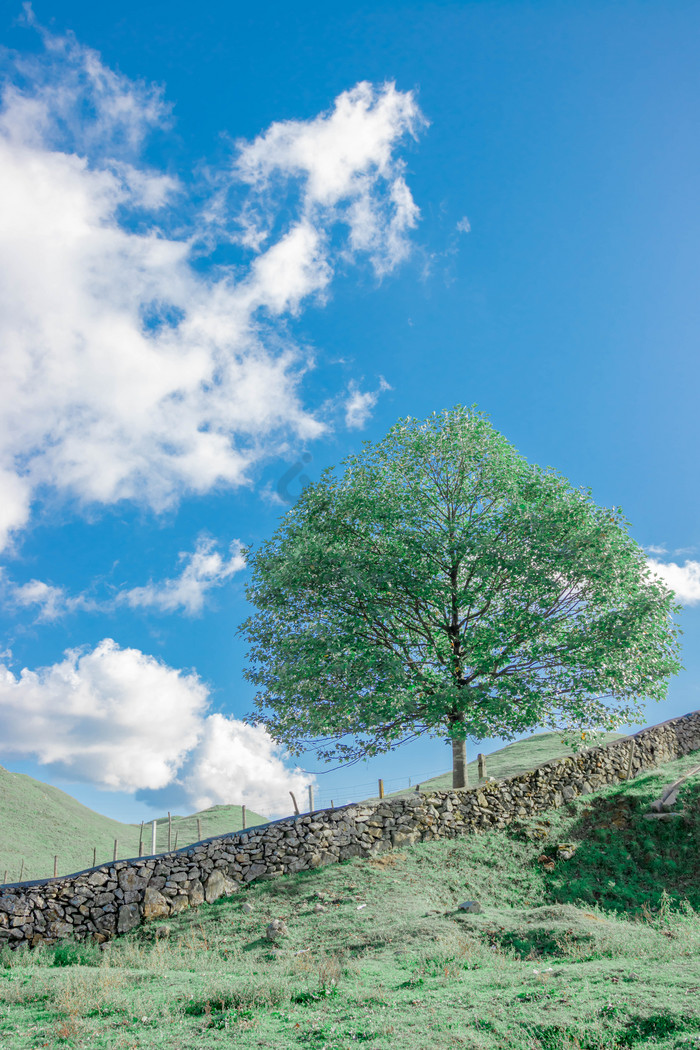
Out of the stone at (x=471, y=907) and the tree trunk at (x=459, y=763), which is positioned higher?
the tree trunk at (x=459, y=763)

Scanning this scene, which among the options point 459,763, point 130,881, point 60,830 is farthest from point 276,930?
point 60,830

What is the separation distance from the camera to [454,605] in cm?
2405

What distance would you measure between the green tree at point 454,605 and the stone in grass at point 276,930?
7.46 metres

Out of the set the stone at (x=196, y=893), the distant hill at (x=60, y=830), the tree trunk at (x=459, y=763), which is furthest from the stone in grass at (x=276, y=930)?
the distant hill at (x=60, y=830)

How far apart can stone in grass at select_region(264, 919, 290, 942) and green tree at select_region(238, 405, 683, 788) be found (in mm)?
7458

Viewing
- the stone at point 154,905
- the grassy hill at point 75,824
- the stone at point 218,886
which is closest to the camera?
the stone at point 154,905

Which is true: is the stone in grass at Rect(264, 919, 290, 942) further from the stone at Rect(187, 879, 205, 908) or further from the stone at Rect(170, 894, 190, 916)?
the stone at Rect(170, 894, 190, 916)

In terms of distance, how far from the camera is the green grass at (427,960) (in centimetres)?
859

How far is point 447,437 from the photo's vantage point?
82.7 ft

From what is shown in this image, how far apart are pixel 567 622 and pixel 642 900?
9136 mm

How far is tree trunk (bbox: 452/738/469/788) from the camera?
2380 cm

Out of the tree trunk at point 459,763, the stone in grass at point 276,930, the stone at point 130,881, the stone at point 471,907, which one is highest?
the tree trunk at point 459,763

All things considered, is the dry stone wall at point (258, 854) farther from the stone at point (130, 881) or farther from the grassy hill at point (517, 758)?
the grassy hill at point (517, 758)

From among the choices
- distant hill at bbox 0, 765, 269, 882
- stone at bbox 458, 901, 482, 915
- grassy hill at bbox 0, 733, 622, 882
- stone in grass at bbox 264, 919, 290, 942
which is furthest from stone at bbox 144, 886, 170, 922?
distant hill at bbox 0, 765, 269, 882
